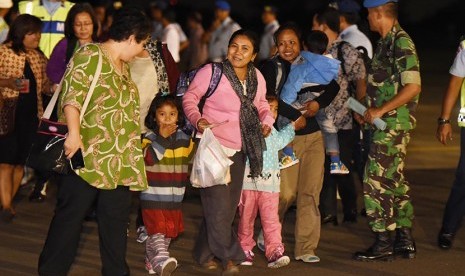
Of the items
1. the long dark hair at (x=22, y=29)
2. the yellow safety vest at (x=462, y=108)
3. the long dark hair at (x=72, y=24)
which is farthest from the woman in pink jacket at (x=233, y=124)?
the long dark hair at (x=22, y=29)

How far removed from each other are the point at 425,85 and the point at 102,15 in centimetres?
1186

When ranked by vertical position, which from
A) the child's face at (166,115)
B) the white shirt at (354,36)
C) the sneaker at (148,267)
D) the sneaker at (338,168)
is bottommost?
the sneaker at (148,267)

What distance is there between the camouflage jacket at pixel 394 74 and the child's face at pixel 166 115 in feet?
4.95

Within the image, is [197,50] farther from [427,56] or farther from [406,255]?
[427,56]

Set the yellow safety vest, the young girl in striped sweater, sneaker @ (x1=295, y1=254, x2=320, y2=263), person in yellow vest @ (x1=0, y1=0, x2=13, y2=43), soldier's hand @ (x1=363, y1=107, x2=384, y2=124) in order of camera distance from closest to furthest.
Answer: the young girl in striped sweater → soldier's hand @ (x1=363, y1=107, x2=384, y2=124) → sneaker @ (x1=295, y1=254, x2=320, y2=263) → the yellow safety vest → person in yellow vest @ (x1=0, y1=0, x2=13, y2=43)

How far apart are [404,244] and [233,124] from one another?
177 centimetres

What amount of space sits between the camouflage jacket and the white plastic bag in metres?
1.46

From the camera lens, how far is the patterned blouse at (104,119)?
7336 millimetres

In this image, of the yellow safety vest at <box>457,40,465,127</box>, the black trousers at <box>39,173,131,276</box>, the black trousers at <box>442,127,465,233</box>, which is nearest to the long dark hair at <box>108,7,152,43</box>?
the black trousers at <box>39,173,131,276</box>

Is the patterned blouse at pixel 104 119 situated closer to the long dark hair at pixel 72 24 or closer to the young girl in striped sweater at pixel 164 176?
the young girl in striped sweater at pixel 164 176

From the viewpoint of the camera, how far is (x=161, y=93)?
9.23 metres

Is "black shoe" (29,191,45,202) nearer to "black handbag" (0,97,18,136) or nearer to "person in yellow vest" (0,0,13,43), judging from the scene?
"black handbag" (0,97,18,136)

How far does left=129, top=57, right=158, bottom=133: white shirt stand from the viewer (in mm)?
9156

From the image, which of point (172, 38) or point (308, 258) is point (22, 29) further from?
point (172, 38)
